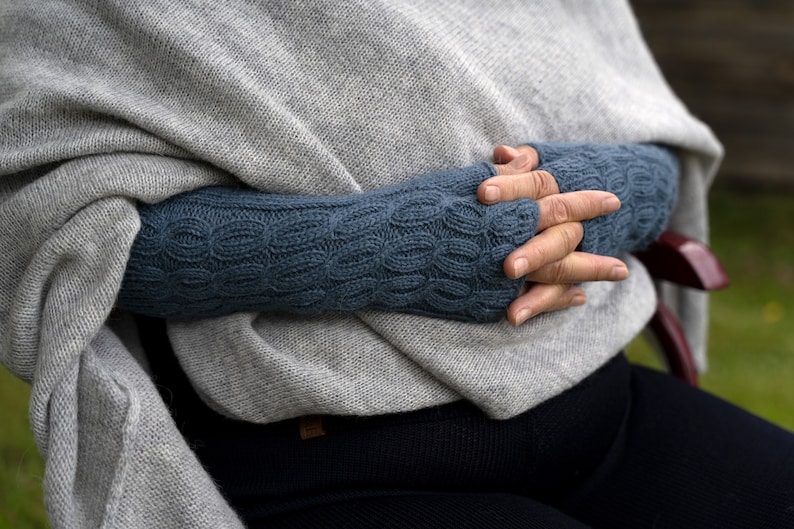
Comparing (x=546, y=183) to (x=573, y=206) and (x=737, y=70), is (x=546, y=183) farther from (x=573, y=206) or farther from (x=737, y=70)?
(x=737, y=70)

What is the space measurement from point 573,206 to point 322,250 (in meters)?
0.35

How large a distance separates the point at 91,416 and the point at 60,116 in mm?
375

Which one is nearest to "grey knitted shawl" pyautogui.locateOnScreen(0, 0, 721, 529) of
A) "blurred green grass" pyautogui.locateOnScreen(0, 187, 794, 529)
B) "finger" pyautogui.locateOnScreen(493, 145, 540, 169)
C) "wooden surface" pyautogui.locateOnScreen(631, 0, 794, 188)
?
"finger" pyautogui.locateOnScreen(493, 145, 540, 169)

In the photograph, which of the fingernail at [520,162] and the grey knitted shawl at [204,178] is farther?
the fingernail at [520,162]

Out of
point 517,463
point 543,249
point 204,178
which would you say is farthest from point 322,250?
point 517,463

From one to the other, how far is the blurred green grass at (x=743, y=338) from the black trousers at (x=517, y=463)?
1.32 feet

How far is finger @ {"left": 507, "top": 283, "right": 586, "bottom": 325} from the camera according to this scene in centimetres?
113

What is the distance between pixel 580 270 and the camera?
1.17 m

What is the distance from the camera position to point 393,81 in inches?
44.4

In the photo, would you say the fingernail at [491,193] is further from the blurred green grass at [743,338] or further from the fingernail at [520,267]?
the blurred green grass at [743,338]

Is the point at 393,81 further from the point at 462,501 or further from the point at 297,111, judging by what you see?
the point at 462,501

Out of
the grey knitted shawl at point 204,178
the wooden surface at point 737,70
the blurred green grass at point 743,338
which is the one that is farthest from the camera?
the wooden surface at point 737,70

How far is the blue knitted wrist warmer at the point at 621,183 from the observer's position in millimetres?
1200

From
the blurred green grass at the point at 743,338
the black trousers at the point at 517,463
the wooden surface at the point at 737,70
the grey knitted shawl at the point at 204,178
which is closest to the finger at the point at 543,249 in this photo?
the grey knitted shawl at the point at 204,178
